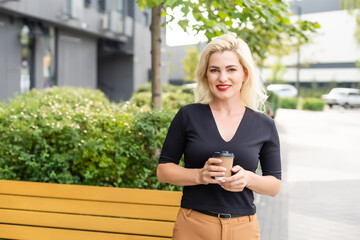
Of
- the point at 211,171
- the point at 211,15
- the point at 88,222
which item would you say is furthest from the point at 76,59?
the point at 211,171

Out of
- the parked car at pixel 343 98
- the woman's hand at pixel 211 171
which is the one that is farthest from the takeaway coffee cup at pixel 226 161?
the parked car at pixel 343 98

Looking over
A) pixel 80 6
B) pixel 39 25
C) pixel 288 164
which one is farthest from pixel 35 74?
pixel 288 164

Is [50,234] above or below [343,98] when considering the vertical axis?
below

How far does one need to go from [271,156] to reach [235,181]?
15.3 inches

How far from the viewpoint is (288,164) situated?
10.4 metres

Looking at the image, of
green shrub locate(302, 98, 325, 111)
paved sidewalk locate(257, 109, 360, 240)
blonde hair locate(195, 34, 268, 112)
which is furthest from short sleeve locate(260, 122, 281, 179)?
green shrub locate(302, 98, 325, 111)

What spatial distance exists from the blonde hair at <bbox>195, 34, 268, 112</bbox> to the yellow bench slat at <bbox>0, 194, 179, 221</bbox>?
1226mm

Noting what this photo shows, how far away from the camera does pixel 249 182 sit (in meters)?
2.17

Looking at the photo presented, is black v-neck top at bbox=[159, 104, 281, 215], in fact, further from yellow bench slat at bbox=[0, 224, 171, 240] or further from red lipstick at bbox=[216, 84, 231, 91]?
yellow bench slat at bbox=[0, 224, 171, 240]

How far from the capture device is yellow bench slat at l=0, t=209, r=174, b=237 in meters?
3.39

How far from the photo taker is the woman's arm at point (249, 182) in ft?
6.59

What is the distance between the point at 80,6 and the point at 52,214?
65.9ft

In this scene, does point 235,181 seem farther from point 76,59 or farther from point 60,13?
point 76,59

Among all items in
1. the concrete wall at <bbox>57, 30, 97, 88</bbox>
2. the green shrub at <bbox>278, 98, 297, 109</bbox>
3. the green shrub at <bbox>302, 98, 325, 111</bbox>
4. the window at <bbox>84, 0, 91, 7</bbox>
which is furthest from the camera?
the green shrub at <bbox>278, 98, 297, 109</bbox>
